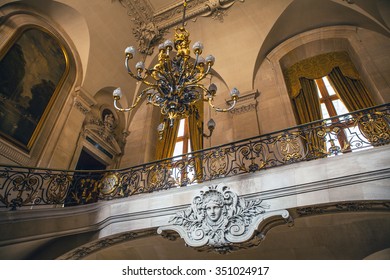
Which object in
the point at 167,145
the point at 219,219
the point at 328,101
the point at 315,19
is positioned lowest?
the point at 219,219

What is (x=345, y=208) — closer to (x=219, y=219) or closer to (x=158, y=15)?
(x=219, y=219)

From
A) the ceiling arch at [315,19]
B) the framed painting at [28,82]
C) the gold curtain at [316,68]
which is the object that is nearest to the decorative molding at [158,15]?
the ceiling arch at [315,19]

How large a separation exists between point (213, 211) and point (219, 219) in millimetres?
149

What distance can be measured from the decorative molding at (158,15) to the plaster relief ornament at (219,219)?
22.0ft

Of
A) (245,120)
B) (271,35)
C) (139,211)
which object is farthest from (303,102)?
(139,211)

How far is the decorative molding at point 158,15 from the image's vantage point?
337 inches

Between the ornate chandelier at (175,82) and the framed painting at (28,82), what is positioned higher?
the framed painting at (28,82)

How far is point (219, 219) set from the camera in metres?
3.98

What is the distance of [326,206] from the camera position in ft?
12.5

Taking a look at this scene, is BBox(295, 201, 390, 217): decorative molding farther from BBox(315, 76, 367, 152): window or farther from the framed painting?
the framed painting

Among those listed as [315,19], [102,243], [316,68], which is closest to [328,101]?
[316,68]

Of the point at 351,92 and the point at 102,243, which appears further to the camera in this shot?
the point at 351,92

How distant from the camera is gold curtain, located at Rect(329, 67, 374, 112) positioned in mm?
6680

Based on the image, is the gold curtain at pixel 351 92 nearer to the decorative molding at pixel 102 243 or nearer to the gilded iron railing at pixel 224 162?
the gilded iron railing at pixel 224 162
